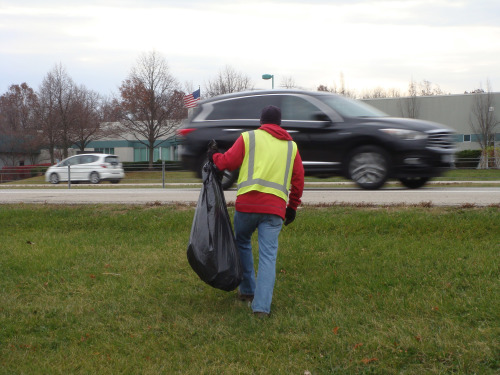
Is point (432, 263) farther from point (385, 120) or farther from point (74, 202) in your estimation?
point (74, 202)

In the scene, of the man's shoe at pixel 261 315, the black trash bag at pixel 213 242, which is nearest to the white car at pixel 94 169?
the black trash bag at pixel 213 242

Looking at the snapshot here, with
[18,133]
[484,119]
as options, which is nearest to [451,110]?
[484,119]

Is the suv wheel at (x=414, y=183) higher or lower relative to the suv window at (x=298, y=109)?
lower

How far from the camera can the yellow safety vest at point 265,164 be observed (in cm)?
503

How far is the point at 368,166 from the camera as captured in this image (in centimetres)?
1030

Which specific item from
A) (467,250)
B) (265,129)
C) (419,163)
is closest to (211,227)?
(265,129)

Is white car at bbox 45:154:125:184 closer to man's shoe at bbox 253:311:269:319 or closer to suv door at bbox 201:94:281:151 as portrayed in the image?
suv door at bbox 201:94:281:151

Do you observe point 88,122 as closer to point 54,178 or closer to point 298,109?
point 54,178

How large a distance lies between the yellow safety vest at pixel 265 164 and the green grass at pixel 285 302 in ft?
3.94

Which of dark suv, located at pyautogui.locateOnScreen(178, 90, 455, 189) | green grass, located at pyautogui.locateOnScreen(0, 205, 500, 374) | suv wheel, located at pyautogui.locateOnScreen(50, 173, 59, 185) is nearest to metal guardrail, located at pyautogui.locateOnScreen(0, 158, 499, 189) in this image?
suv wheel, located at pyautogui.locateOnScreen(50, 173, 59, 185)

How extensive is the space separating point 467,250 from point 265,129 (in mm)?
3262

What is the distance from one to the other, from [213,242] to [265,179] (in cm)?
71

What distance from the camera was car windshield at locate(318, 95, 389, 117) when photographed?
10445 millimetres

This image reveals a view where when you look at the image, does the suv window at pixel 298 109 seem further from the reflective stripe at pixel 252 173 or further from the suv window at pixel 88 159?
the suv window at pixel 88 159
